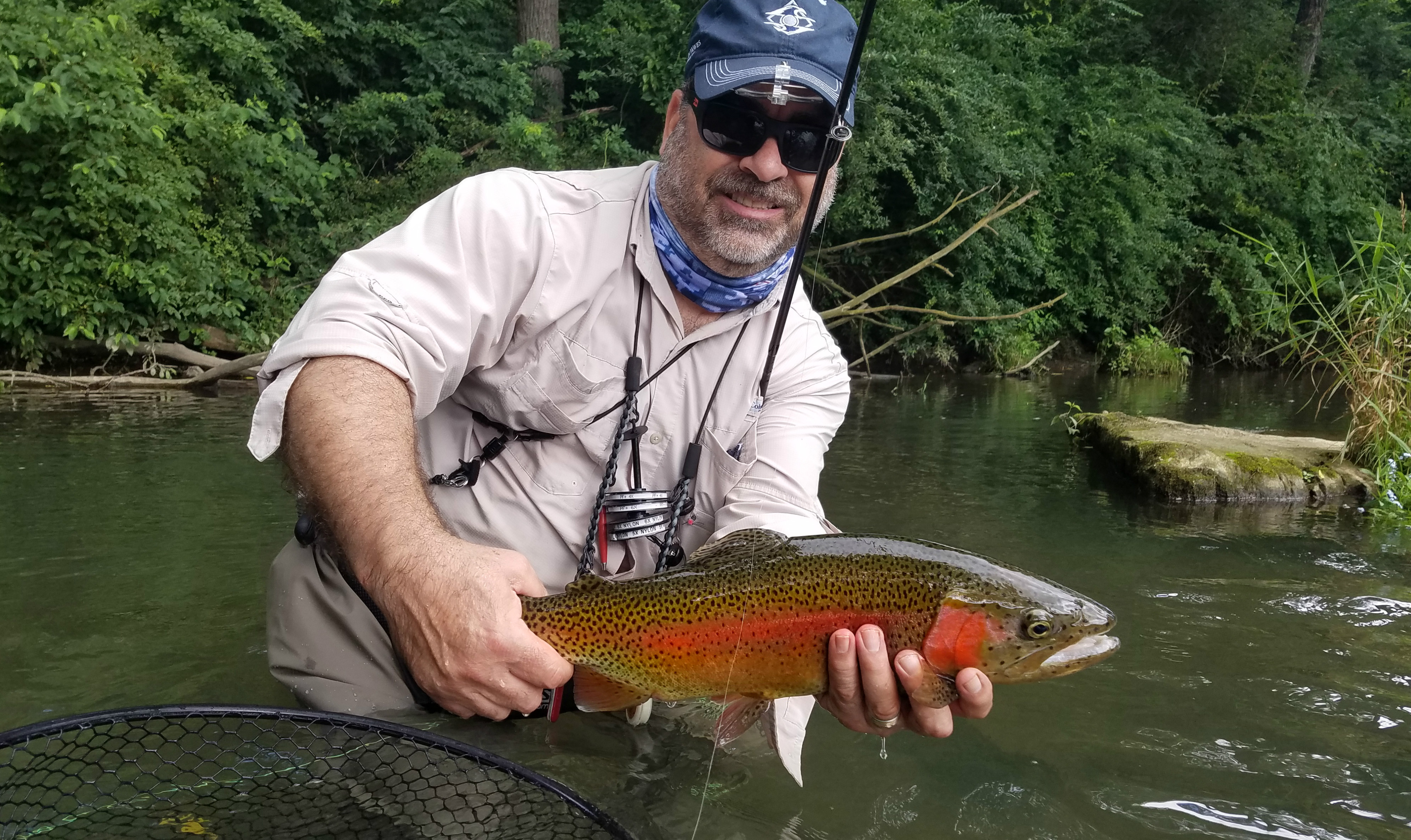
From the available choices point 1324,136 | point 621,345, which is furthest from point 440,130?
point 1324,136

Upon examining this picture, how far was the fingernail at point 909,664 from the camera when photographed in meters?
2.21

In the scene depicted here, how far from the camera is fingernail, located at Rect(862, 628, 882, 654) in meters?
2.20

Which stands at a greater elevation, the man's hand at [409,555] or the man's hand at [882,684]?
the man's hand at [409,555]

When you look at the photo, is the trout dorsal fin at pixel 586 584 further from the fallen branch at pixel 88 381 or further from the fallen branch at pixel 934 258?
Answer: the fallen branch at pixel 934 258

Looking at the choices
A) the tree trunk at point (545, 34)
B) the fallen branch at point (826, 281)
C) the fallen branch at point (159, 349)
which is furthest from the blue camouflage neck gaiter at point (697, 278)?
the tree trunk at point (545, 34)

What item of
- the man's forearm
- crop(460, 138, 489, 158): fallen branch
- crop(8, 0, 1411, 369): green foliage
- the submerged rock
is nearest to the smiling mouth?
the man's forearm

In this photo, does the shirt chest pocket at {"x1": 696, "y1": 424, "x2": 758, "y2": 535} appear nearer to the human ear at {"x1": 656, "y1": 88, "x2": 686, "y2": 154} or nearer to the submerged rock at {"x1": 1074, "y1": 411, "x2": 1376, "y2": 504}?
the human ear at {"x1": 656, "y1": 88, "x2": 686, "y2": 154}

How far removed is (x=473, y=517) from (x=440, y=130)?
1456cm

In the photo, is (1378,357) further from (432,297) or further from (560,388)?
(432,297)

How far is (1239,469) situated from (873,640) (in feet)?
20.1

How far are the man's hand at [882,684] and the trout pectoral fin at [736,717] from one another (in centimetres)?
18

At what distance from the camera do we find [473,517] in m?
2.95

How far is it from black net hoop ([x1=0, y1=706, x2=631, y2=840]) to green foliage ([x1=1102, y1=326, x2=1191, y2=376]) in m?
18.7

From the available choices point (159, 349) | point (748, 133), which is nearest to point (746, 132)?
point (748, 133)
